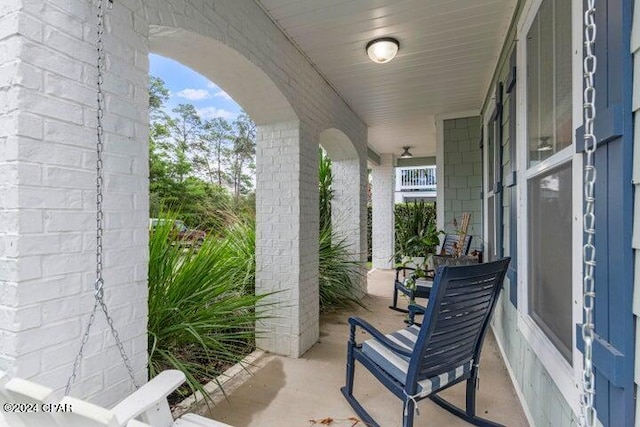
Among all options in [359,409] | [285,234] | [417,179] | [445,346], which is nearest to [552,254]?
[445,346]

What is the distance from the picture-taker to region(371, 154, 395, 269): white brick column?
7.64 meters

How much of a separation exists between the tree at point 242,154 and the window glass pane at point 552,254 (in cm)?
1137

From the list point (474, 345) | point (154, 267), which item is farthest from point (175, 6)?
point (474, 345)

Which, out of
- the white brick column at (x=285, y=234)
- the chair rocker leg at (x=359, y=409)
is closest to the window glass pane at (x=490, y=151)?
A: the white brick column at (x=285, y=234)

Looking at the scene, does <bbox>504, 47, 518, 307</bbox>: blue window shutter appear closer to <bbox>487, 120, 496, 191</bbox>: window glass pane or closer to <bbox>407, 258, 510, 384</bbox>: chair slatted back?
<bbox>407, 258, 510, 384</bbox>: chair slatted back

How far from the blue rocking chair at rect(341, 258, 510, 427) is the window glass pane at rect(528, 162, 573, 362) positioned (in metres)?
0.22

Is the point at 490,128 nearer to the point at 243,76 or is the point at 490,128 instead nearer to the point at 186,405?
the point at 243,76

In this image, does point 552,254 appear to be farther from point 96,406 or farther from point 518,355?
point 96,406

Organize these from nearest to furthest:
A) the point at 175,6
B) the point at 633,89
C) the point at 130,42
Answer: the point at 633,89 < the point at 130,42 < the point at 175,6

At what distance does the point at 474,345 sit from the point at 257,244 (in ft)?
6.69

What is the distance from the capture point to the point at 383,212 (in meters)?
7.71

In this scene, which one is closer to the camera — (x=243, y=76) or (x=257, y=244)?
(x=243, y=76)

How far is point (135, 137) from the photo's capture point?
1505 mm

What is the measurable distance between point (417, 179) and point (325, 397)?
1266 centimetres
